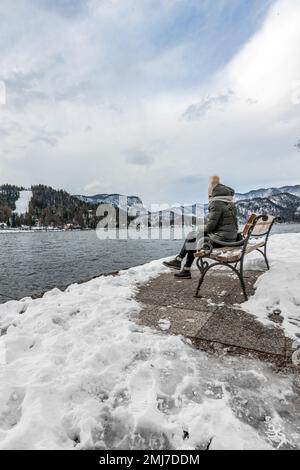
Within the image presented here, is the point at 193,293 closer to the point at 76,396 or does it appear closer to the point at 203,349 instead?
the point at 203,349

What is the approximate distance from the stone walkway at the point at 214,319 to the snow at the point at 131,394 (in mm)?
248

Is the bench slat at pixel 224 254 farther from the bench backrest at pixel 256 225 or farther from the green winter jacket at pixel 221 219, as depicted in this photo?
the bench backrest at pixel 256 225

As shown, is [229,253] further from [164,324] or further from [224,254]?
[164,324]

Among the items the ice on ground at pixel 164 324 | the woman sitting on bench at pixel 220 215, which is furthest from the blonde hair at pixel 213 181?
the ice on ground at pixel 164 324

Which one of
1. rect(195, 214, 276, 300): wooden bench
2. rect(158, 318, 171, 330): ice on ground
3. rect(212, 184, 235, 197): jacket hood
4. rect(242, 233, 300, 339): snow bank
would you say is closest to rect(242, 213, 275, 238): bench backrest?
rect(195, 214, 276, 300): wooden bench

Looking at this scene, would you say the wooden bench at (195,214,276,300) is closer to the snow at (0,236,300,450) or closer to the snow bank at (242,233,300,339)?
the snow bank at (242,233,300,339)

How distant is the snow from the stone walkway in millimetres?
248

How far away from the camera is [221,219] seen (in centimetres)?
530

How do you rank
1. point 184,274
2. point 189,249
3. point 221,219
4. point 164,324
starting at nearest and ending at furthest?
point 164,324 < point 221,219 < point 189,249 < point 184,274

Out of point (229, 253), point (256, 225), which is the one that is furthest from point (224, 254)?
point (256, 225)

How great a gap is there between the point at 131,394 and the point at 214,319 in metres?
1.88

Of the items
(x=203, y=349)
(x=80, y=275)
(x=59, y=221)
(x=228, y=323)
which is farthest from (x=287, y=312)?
(x=59, y=221)

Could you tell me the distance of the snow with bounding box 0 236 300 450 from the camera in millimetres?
1882
